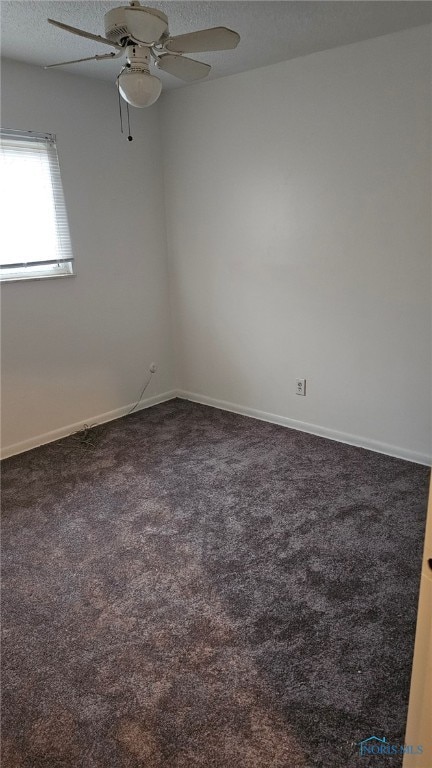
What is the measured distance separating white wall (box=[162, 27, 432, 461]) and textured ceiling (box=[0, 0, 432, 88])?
0.18 m

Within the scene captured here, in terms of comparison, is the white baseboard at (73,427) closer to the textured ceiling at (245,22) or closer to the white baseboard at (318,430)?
the white baseboard at (318,430)

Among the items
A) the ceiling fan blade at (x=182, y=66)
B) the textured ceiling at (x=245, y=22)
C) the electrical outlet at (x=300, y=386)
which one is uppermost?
the textured ceiling at (x=245, y=22)

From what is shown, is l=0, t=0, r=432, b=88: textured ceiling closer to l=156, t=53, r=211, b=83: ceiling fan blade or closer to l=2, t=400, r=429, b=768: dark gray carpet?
l=156, t=53, r=211, b=83: ceiling fan blade

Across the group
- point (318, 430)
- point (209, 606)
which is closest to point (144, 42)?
point (209, 606)

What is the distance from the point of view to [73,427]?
3.79 meters

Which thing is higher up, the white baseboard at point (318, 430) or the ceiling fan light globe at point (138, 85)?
the ceiling fan light globe at point (138, 85)

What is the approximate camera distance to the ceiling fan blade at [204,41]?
1.83 meters

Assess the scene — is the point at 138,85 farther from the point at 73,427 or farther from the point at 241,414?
the point at 241,414

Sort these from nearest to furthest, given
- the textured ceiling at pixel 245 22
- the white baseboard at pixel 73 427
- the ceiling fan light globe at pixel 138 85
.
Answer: the ceiling fan light globe at pixel 138 85
the textured ceiling at pixel 245 22
the white baseboard at pixel 73 427

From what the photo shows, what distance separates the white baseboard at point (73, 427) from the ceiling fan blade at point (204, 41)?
2.60 m

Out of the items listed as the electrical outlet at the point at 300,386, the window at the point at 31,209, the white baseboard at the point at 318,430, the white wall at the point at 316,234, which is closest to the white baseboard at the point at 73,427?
the white baseboard at the point at 318,430

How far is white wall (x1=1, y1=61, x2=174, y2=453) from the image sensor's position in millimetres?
3297

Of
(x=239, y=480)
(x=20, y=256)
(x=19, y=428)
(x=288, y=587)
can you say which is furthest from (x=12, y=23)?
(x=288, y=587)

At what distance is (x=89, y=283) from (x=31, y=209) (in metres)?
0.66
